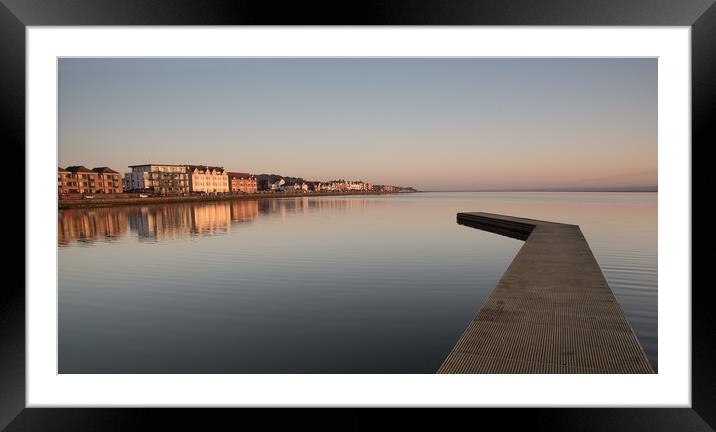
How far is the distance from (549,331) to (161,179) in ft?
242

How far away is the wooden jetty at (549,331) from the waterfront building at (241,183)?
80.8 metres

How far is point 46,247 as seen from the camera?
203cm

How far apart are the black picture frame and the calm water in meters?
3.24

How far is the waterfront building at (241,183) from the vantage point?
276ft

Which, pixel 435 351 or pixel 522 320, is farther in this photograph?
pixel 435 351

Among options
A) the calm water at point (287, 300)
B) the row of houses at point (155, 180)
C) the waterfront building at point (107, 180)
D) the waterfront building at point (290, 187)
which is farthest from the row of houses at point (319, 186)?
the calm water at point (287, 300)

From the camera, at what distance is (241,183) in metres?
87.6

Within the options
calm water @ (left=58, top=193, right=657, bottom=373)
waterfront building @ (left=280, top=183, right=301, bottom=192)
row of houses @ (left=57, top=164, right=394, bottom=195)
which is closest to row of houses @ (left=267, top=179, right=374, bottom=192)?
waterfront building @ (left=280, top=183, right=301, bottom=192)

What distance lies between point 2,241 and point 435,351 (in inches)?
183

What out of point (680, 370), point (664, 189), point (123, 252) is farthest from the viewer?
point (123, 252)

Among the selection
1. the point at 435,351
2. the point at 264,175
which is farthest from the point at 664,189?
the point at 264,175

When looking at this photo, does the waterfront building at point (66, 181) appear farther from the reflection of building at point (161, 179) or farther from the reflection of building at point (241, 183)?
the reflection of building at point (241, 183)

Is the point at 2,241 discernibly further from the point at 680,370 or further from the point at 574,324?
the point at 574,324

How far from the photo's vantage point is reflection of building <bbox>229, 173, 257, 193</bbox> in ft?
276
